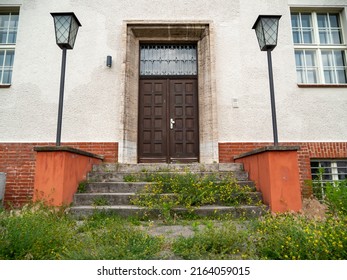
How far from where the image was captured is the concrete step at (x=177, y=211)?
391 centimetres

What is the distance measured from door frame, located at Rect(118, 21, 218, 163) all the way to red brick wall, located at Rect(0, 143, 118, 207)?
39 centimetres

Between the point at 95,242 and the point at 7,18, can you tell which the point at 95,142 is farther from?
the point at 7,18

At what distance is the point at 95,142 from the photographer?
6219 millimetres

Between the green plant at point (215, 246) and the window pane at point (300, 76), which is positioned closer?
the green plant at point (215, 246)

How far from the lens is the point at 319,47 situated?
6.84 metres

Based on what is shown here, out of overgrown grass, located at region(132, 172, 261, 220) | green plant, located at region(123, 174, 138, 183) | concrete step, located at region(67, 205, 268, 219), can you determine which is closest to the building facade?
green plant, located at region(123, 174, 138, 183)

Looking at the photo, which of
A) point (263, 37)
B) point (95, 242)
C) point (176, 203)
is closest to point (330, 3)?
point (263, 37)

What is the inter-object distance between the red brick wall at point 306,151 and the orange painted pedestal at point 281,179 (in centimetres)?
190

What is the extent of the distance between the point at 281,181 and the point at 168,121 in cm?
359

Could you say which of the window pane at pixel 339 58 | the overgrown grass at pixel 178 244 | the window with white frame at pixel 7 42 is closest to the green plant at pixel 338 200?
the overgrown grass at pixel 178 244

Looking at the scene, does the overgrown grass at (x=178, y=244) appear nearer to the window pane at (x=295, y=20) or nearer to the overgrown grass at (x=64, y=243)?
the overgrown grass at (x=64, y=243)

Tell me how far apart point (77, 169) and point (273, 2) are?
6616mm

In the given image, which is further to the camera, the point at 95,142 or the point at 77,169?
the point at 95,142

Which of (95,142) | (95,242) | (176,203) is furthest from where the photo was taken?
(95,142)
